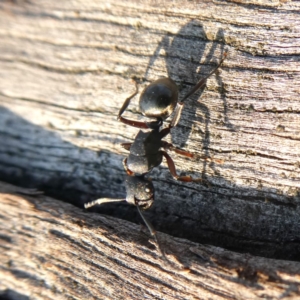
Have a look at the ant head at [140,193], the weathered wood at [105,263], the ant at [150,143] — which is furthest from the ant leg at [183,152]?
the weathered wood at [105,263]

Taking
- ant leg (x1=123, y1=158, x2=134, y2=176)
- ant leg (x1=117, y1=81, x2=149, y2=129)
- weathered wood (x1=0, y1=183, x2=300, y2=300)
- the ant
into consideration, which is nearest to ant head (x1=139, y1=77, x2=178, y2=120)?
the ant

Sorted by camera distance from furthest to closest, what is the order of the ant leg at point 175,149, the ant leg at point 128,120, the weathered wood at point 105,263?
1. the ant leg at point 128,120
2. the ant leg at point 175,149
3. the weathered wood at point 105,263

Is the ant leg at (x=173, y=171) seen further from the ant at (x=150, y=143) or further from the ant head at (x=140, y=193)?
the ant head at (x=140, y=193)

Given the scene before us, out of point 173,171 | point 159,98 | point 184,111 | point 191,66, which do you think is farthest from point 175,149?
point 191,66

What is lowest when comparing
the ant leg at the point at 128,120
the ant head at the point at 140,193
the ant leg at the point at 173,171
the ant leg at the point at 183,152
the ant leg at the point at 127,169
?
the ant head at the point at 140,193

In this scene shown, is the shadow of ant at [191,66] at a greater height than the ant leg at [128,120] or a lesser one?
greater
